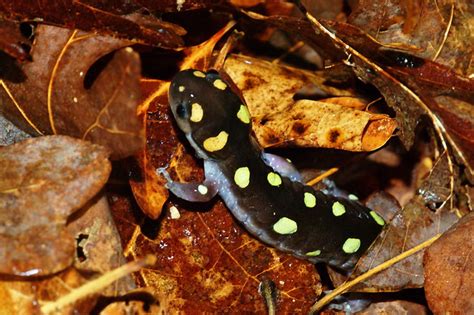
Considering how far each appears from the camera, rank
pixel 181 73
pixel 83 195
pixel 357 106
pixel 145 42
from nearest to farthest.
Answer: pixel 83 195 < pixel 145 42 < pixel 181 73 < pixel 357 106

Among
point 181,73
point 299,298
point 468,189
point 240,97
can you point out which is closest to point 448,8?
point 468,189

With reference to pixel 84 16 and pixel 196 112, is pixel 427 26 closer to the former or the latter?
pixel 196 112

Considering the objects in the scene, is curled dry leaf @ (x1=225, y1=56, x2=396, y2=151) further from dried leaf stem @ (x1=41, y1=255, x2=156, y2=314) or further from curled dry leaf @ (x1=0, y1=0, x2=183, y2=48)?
dried leaf stem @ (x1=41, y1=255, x2=156, y2=314)

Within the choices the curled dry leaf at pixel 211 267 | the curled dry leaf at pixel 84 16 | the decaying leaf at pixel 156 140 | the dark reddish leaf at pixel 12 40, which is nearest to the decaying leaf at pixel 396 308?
the curled dry leaf at pixel 211 267

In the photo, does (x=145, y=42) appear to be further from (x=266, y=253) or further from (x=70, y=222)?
(x=266, y=253)

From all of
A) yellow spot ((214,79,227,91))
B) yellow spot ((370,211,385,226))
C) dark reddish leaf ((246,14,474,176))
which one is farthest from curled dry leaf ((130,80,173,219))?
yellow spot ((370,211,385,226))

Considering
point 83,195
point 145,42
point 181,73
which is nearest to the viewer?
point 83,195

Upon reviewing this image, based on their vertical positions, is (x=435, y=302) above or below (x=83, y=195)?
below
